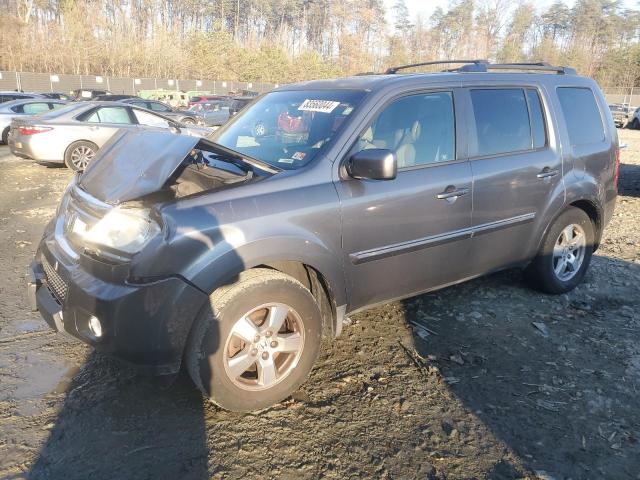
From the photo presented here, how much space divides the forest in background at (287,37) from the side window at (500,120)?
4902cm

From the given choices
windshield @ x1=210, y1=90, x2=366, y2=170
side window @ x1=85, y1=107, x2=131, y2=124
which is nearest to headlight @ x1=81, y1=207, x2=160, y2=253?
windshield @ x1=210, y1=90, x2=366, y2=170

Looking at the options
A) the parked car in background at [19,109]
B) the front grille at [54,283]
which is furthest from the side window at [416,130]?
the parked car in background at [19,109]

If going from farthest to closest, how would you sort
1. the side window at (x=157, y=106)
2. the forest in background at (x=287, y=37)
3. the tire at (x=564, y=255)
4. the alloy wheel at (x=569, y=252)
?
the forest in background at (x=287, y=37), the side window at (x=157, y=106), the alloy wheel at (x=569, y=252), the tire at (x=564, y=255)

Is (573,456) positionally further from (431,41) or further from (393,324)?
(431,41)

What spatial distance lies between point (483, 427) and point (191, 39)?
64.4m

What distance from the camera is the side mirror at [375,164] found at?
9.57 feet

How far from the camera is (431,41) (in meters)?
73.9

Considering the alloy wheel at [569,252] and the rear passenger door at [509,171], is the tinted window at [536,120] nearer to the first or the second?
the rear passenger door at [509,171]

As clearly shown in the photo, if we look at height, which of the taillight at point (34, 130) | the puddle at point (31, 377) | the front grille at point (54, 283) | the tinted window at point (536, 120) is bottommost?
the puddle at point (31, 377)

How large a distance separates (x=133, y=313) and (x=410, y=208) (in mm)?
1801

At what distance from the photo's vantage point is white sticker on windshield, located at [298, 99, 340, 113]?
3.42 m

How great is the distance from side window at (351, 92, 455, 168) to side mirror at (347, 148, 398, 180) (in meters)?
0.28

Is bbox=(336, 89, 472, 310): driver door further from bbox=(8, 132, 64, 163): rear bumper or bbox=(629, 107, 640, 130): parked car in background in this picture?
bbox=(629, 107, 640, 130): parked car in background

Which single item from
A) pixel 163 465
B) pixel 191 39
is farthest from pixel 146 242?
pixel 191 39
